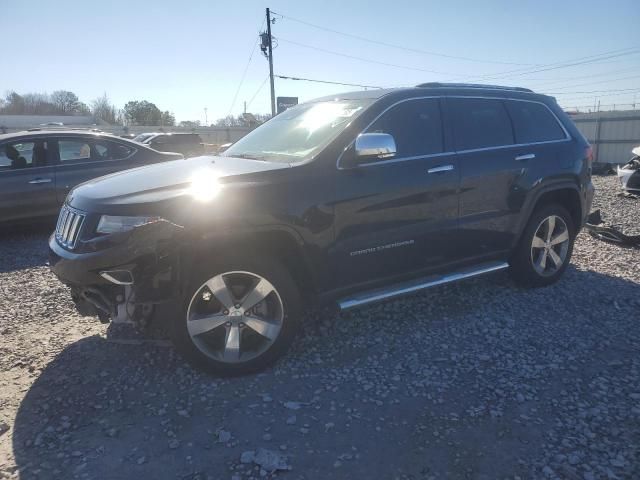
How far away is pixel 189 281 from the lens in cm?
303

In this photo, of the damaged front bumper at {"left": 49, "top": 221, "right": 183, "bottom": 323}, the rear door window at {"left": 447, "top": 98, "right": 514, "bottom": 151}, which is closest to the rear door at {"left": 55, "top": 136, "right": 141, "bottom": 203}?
the damaged front bumper at {"left": 49, "top": 221, "right": 183, "bottom": 323}

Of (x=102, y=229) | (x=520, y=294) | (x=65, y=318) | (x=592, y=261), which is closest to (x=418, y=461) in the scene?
(x=102, y=229)

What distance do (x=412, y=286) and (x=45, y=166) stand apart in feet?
19.5

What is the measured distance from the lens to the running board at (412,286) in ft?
11.6

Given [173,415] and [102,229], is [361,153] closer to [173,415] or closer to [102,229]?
[102,229]

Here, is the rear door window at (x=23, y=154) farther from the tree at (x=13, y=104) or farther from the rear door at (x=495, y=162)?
the tree at (x=13, y=104)

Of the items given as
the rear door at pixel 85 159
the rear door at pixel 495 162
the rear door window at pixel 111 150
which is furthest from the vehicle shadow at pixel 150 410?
the rear door window at pixel 111 150

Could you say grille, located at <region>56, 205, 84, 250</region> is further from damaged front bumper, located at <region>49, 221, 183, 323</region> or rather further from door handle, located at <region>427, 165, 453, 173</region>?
door handle, located at <region>427, 165, 453, 173</region>

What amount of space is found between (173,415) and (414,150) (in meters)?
2.64

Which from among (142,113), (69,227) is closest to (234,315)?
(69,227)

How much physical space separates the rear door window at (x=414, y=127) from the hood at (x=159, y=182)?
3.19 ft

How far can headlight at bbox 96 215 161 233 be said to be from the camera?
114 inches

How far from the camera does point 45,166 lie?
23.0 feet

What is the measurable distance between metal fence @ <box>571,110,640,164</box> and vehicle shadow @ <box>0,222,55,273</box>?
20.3m
